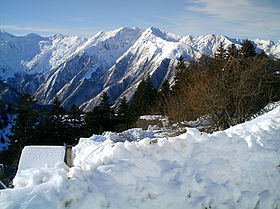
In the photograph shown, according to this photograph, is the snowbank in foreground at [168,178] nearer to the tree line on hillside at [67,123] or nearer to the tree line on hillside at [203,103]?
the tree line on hillside at [203,103]

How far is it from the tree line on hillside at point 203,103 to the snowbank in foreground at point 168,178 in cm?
126

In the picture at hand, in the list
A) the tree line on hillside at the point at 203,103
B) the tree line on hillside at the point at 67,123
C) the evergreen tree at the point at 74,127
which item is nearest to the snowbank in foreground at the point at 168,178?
the tree line on hillside at the point at 203,103

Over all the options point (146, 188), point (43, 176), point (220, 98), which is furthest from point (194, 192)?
point (220, 98)

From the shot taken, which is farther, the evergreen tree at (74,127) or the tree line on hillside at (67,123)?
the evergreen tree at (74,127)

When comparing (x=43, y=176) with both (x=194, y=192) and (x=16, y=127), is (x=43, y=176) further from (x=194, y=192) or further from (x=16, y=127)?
(x=16, y=127)

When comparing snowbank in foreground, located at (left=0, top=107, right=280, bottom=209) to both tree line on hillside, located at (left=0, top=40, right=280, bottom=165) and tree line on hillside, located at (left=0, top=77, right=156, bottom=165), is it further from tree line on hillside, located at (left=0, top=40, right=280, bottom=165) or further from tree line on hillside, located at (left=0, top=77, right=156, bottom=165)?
tree line on hillside, located at (left=0, top=77, right=156, bottom=165)

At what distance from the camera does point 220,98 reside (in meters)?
14.5

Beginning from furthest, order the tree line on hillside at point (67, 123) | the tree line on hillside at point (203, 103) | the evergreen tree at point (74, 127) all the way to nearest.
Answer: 1. the evergreen tree at point (74, 127)
2. the tree line on hillside at point (67, 123)
3. the tree line on hillside at point (203, 103)

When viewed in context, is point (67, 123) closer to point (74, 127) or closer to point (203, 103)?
point (74, 127)

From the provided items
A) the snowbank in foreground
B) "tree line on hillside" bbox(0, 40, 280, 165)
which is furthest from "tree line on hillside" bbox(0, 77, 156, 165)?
the snowbank in foreground

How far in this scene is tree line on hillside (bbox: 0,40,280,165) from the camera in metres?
14.4

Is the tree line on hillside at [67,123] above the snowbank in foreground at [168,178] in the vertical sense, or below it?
below

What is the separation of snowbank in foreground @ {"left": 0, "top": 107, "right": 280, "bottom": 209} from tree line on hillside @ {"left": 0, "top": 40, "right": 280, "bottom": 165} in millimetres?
1259

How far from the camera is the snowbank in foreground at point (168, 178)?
14.5 ft
